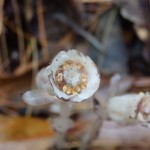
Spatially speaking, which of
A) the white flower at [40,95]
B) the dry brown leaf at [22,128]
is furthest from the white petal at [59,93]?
the dry brown leaf at [22,128]

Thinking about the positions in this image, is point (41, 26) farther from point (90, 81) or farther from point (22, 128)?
point (90, 81)

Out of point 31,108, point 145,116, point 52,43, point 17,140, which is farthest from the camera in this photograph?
point 52,43

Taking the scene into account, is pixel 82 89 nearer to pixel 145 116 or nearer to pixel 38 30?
pixel 145 116

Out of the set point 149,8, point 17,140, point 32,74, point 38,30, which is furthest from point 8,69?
point 149,8

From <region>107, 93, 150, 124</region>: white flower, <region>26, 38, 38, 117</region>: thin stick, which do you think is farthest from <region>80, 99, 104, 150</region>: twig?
<region>26, 38, 38, 117</region>: thin stick

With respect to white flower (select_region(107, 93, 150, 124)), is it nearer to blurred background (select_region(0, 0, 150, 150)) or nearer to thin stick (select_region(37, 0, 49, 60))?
blurred background (select_region(0, 0, 150, 150))

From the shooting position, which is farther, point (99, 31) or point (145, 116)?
point (99, 31)

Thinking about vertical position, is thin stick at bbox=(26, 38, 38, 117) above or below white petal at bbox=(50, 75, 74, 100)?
above
